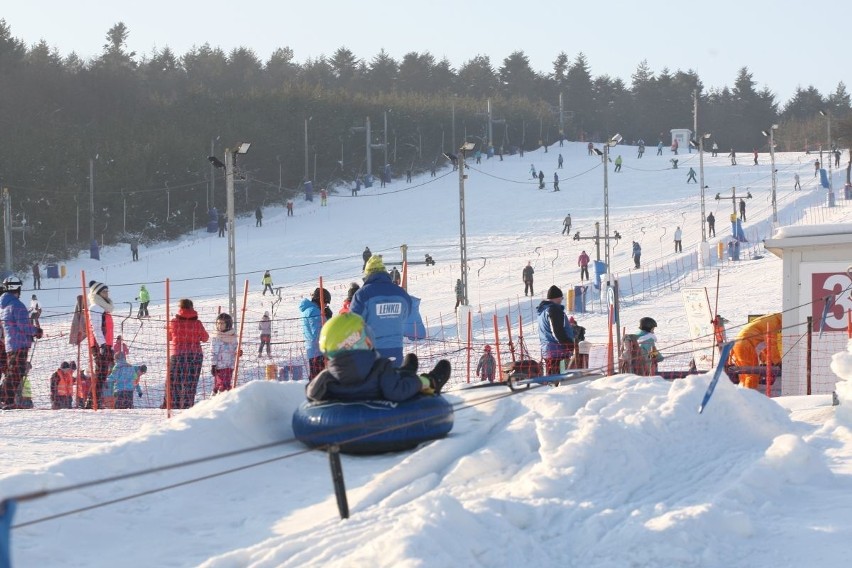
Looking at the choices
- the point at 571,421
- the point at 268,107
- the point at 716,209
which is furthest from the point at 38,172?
the point at 571,421

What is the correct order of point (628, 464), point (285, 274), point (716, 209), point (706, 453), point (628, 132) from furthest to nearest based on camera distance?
point (628, 132) → point (716, 209) → point (285, 274) → point (706, 453) → point (628, 464)

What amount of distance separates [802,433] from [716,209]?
4406 cm

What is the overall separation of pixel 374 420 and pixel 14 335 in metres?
6.04

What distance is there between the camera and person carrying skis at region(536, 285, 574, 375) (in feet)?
39.3

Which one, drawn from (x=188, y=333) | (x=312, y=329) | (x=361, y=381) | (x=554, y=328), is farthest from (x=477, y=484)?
(x=188, y=333)

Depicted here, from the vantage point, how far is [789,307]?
520 inches

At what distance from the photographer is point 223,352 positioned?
525 inches

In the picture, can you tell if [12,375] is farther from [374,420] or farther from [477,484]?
[477,484]

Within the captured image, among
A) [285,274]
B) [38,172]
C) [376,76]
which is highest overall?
[376,76]

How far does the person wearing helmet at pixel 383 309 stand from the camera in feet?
33.4

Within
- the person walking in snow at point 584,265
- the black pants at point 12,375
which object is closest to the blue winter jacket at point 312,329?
the black pants at point 12,375

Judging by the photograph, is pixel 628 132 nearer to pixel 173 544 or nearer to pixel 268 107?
pixel 268 107

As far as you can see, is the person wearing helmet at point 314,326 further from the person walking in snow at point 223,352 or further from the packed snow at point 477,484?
the packed snow at point 477,484

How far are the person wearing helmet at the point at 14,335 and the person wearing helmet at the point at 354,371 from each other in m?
5.46
